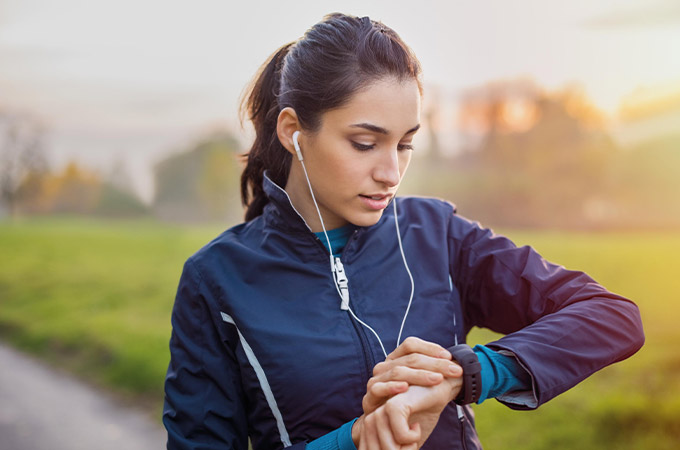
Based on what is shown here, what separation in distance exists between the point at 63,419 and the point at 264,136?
345 centimetres

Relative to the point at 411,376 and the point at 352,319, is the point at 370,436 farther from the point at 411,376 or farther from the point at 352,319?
the point at 352,319

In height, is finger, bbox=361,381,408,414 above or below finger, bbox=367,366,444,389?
below

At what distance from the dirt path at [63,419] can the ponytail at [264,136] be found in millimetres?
2564

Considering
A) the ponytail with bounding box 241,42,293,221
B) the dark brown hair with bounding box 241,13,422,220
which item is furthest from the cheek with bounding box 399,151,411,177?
the ponytail with bounding box 241,42,293,221

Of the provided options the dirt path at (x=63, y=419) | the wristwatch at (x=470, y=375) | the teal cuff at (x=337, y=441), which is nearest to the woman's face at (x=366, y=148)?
the wristwatch at (x=470, y=375)

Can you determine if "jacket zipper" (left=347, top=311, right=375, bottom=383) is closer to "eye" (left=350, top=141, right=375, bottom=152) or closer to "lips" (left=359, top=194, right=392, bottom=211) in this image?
"lips" (left=359, top=194, right=392, bottom=211)

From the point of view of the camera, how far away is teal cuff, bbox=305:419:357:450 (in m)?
1.64

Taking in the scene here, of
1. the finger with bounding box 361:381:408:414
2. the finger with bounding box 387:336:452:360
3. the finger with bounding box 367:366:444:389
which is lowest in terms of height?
the finger with bounding box 361:381:408:414

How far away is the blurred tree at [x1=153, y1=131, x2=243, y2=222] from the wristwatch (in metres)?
9.02

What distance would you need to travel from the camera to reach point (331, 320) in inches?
73.8

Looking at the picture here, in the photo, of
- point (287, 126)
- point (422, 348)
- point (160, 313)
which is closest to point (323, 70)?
point (287, 126)

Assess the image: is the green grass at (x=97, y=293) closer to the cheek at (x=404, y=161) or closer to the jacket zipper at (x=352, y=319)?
the jacket zipper at (x=352, y=319)

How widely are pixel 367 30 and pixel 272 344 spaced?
40.0 inches

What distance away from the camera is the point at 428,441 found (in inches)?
72.6
